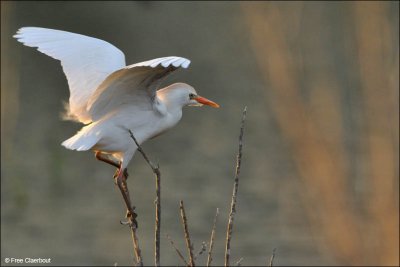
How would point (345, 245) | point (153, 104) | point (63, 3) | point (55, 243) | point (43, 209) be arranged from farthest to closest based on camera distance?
point (63, 3), point (43, 209), point (55, 243), point (153, 104), point (345, 245)

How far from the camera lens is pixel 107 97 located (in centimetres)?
317

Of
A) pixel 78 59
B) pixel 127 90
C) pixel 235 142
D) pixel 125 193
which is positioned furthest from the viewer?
pixel 235 142

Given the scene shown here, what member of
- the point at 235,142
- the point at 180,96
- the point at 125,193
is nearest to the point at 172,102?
the point at 180,96

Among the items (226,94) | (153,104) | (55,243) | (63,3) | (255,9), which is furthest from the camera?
(63,3)

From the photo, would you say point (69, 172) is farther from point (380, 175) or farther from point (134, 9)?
point (380, 175)

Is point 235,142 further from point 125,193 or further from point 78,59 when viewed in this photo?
point 125,193

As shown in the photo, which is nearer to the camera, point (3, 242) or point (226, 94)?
point (3, 242)

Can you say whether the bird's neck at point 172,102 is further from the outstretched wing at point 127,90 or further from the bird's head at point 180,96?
the outstretched wing at point 127,90

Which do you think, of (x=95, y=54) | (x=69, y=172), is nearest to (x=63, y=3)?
(x=69, y=172)

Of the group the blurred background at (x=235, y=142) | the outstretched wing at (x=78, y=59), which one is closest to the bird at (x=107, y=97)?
the outstretched wing at (x=78, y=59)

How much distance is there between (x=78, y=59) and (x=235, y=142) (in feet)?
12.7

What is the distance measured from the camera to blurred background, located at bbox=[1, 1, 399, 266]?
7.28 feet

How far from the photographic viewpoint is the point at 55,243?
5.63 meters

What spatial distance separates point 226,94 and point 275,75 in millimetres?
5855
